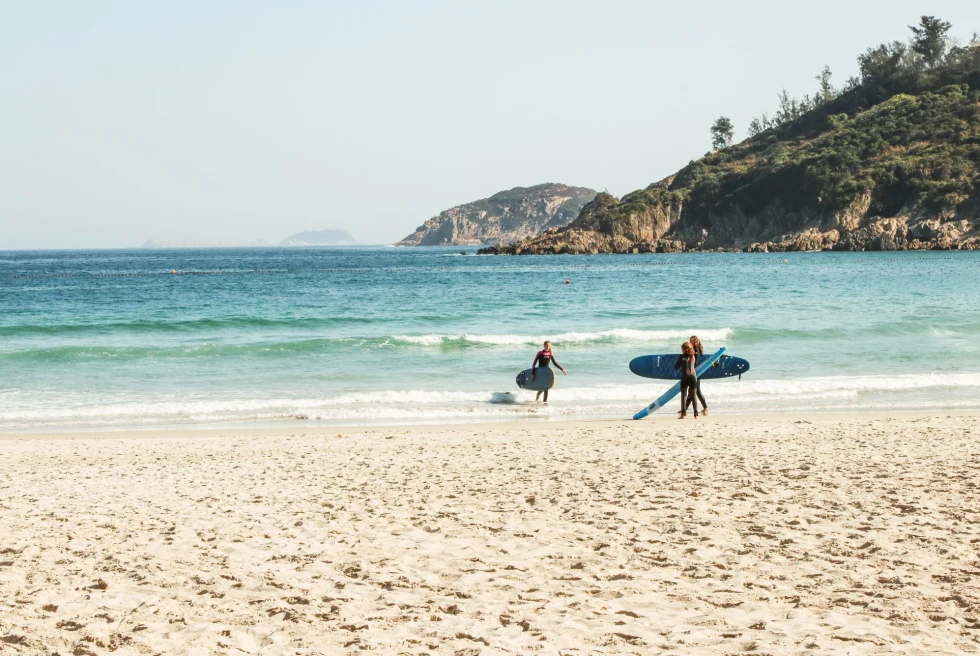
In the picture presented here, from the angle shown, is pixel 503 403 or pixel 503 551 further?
pixel 503 403

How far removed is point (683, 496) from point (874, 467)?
9.57 feet

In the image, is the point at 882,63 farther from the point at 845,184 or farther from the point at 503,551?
the point at 503,551

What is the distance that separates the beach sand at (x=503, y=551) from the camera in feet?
19.1

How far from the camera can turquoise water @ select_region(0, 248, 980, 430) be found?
18375 mm

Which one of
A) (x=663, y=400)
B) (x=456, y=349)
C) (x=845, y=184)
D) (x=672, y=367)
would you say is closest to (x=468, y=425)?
(x=663, y=400)

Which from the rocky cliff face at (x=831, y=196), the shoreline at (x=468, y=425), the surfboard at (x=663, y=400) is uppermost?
the rocky cliff face at (x=831, y=196)

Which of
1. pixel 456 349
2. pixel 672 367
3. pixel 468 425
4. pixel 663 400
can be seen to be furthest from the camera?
pixel 456 349

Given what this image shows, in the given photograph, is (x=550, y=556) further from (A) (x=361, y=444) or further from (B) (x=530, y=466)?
(A) (x=361, y=444)

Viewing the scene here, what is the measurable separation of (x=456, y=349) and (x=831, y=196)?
341 ft

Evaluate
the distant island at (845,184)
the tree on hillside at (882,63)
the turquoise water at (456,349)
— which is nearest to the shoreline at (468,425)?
the turquoise water at (456,349)

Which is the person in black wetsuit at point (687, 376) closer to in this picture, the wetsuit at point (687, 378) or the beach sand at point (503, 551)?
the wetsuit at point (687, 378)

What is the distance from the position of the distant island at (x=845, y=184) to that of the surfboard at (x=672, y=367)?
90.7 meters

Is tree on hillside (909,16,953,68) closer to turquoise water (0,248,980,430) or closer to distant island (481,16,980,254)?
distant island (481,16,980,254)

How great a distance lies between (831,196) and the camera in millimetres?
118562
